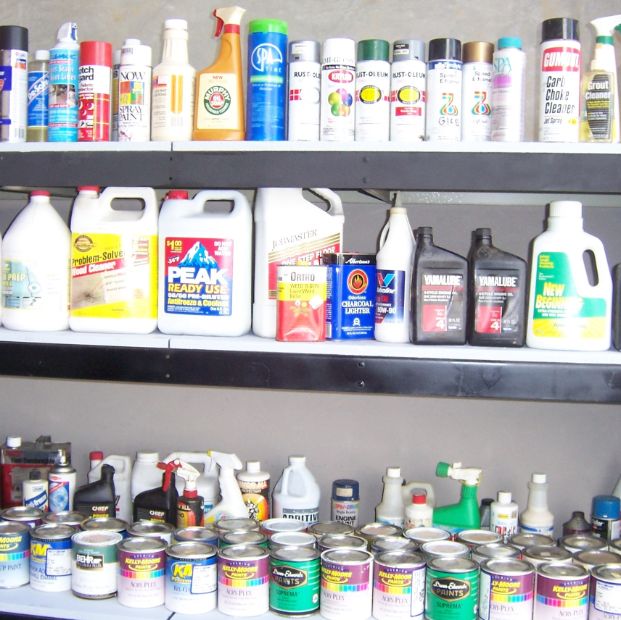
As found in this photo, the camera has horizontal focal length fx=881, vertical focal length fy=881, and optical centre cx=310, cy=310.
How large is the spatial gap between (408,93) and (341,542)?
0.94m

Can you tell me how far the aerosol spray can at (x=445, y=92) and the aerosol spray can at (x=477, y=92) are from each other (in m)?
0.02

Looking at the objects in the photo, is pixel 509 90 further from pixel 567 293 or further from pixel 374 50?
pixel 567 293

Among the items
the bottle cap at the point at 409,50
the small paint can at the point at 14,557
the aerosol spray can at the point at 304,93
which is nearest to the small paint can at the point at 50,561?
the small paint can at the point at 14,557

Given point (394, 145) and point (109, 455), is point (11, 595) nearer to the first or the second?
point (109, 455)

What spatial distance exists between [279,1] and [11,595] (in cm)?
153

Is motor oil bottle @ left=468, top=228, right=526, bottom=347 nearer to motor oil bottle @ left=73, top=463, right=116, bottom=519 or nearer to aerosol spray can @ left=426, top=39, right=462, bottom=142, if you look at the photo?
aerosol spray can @ left=426, top=39, right=462, bottom=142

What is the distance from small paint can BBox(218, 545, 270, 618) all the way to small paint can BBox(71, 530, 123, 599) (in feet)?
0.77

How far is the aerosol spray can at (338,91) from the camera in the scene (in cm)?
180

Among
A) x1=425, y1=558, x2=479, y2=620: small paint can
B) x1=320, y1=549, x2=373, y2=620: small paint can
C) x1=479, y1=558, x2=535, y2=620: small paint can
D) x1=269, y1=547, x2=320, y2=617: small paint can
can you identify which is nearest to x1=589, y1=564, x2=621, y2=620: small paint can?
x1=479, y1=558, x2=535, y2=620: small paint can

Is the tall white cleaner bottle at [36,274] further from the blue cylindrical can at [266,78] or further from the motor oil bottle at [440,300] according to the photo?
the motor oil bottle at [440,300]

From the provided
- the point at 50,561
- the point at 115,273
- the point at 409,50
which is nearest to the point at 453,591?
the point at 50,561

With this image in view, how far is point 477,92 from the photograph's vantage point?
5.86ft

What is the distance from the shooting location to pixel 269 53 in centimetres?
182

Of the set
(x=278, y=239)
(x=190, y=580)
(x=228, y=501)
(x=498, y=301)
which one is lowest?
(x=190, y=580)
